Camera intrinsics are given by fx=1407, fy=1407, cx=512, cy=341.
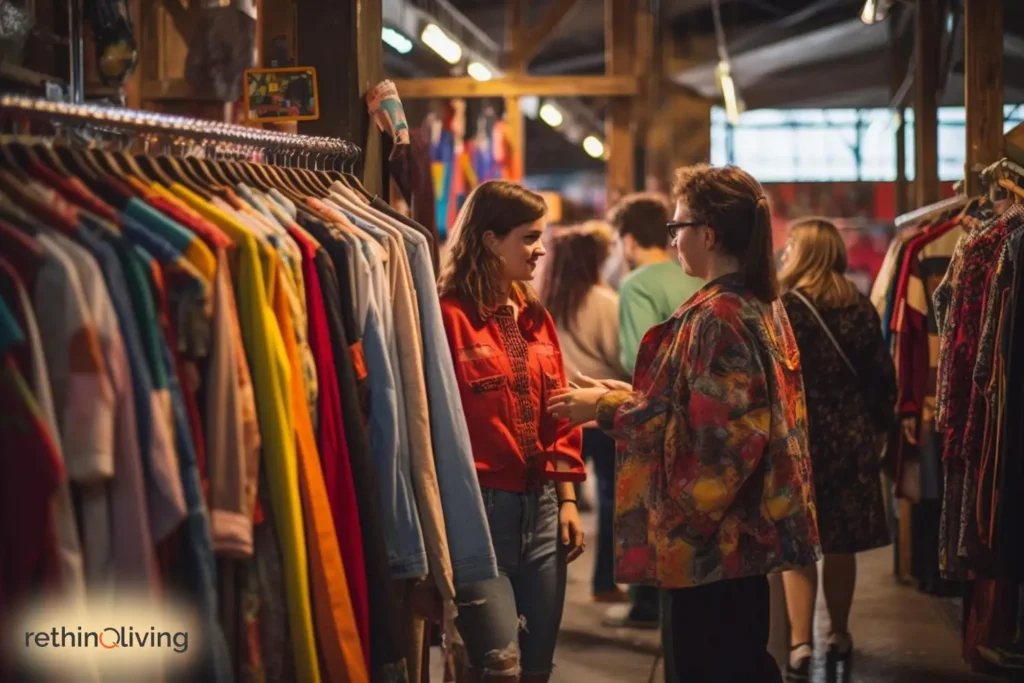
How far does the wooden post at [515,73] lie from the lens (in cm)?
979

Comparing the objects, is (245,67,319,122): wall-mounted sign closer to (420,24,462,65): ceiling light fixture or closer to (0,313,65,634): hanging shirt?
(0,313,65,634): hanging shirt

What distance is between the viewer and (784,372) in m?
3.58

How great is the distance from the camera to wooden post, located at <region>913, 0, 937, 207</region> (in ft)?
24.0

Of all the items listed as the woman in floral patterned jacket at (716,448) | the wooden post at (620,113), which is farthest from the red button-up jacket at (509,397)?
the wooden post at (620,113)

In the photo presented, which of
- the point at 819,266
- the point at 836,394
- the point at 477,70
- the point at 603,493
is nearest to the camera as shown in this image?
the point at 836,394

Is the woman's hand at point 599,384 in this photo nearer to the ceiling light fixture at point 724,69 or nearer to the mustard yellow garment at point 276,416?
the mustard yellow garment at point 276,416

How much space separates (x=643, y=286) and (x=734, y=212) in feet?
7.66

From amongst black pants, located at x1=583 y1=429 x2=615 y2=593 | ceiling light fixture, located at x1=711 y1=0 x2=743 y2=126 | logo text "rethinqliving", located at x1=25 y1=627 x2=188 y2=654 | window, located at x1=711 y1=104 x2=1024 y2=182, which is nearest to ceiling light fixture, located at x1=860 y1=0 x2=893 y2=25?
black pants, located at x1=583 y1=429 x2=615 y2=593

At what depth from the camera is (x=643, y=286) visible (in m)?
5.96

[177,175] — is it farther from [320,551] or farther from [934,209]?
[934,209]

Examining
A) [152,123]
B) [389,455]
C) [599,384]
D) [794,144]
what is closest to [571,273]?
[599,384]

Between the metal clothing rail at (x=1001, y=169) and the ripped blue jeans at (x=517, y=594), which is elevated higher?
the metal clothing rail at (x=1001, y=169)

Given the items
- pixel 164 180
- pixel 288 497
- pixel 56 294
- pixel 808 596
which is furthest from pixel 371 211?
pixel 808 596

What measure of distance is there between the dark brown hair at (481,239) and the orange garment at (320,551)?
1059mm
